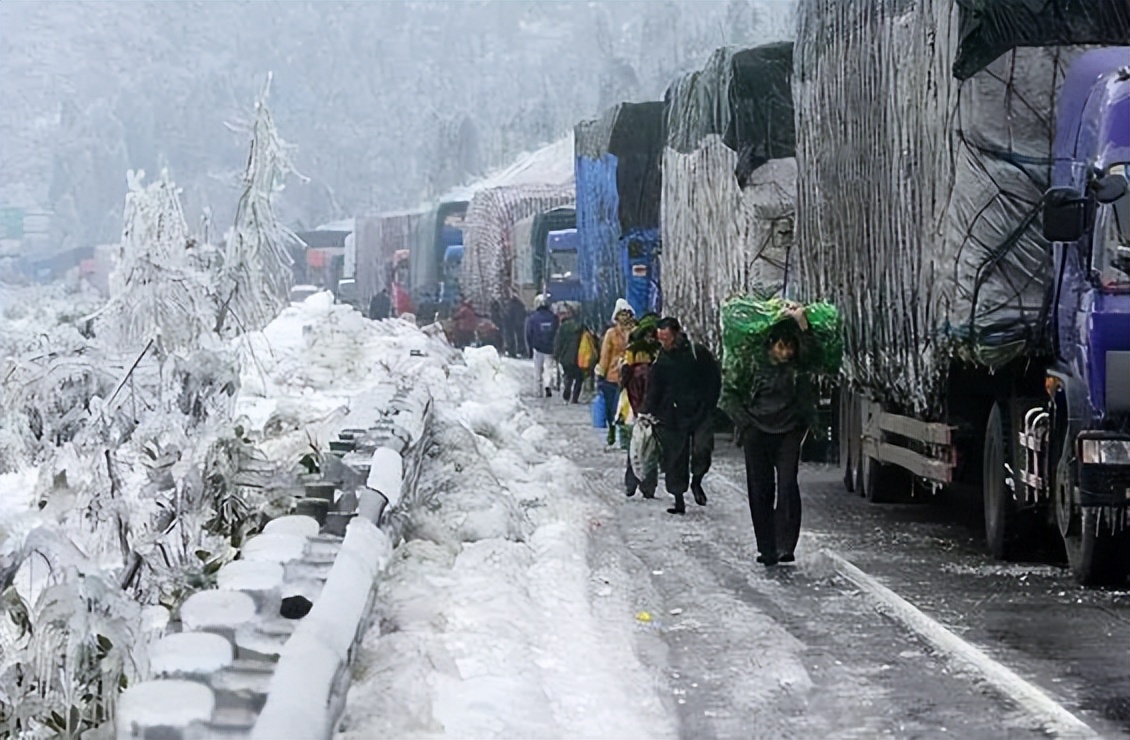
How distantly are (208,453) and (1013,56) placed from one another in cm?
540

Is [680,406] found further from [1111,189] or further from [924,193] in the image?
[1111,189]

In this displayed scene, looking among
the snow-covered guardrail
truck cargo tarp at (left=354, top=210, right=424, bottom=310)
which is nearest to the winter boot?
the snow-covered guardrail

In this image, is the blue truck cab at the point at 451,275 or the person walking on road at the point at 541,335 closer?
the person walking on road at the point at 541,335

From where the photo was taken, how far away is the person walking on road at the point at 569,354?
105 feet

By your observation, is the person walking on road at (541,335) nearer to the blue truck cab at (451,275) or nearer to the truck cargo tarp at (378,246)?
the blue truck cab at (451,275)

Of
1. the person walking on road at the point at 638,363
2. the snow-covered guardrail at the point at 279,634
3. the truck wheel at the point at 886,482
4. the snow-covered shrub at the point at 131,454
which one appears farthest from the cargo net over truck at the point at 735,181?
the snow-covered guardrail at the point at 279,634

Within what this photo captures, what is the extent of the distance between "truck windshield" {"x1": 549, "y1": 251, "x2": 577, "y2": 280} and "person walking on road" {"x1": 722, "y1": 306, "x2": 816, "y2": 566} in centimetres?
3028

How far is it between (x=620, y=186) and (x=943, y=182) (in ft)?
58.0

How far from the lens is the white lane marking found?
7207 millimetres

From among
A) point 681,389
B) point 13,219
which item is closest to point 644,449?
point 681,389

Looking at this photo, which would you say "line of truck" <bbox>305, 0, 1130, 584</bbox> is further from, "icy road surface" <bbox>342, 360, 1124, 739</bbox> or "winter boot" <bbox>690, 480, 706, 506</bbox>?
"winter boot" <bbox>690, 480, 706, 506</bbox>

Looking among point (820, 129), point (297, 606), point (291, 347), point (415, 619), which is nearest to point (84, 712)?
point (297, 606)

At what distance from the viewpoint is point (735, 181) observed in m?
20.2

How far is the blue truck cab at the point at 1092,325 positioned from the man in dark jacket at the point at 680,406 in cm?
453
